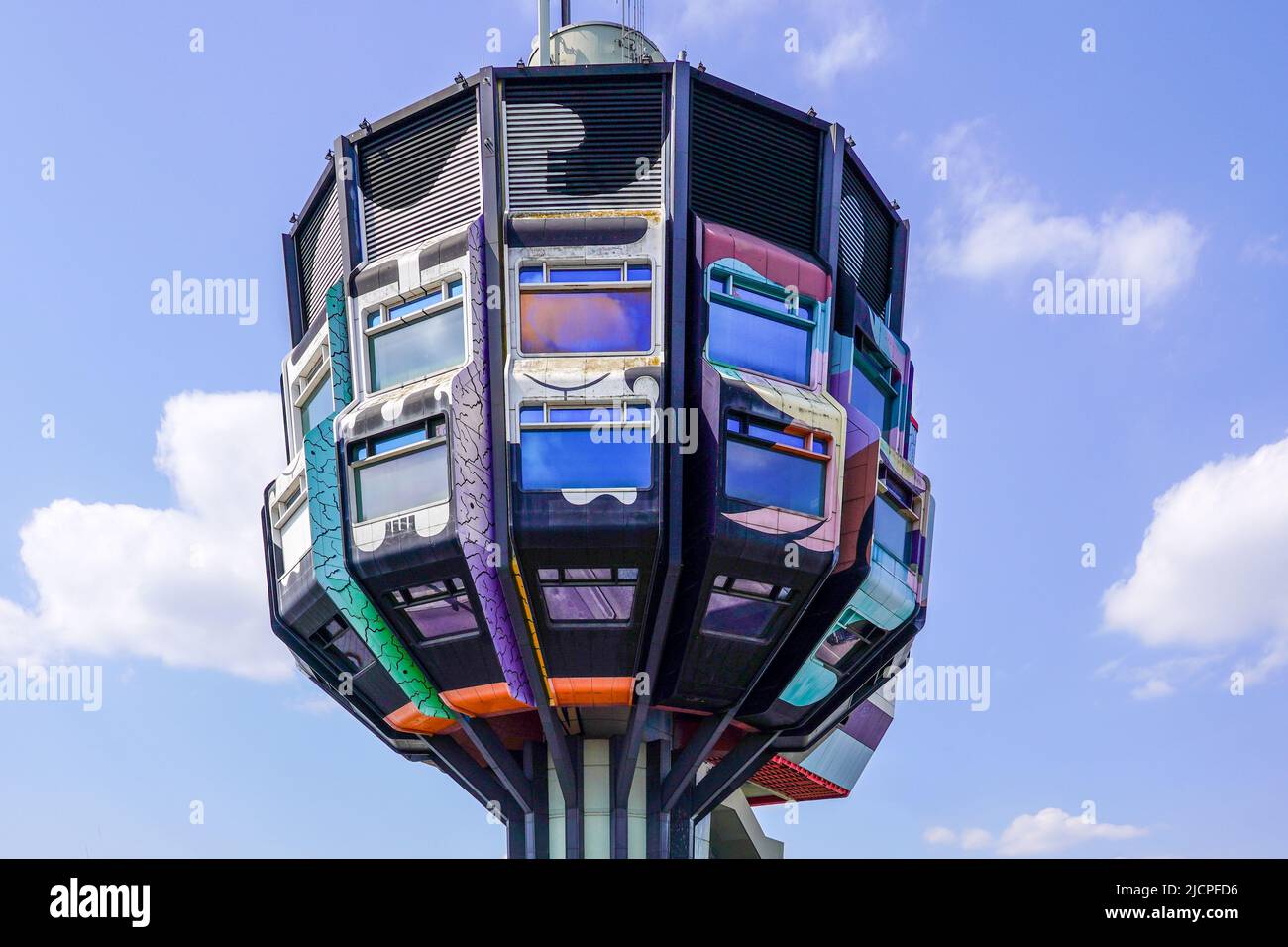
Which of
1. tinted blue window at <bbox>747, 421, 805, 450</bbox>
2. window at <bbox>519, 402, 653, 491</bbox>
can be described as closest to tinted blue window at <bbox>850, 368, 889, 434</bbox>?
tinted blue window at <bbox>747, 421, 805, 450</bbox>

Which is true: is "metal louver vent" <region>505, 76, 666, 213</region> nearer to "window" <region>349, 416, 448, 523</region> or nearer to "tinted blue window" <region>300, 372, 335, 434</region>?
"window" <region>349, 416, 448, 523</region>

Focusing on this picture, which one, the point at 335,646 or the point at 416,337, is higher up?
the point at 416,337

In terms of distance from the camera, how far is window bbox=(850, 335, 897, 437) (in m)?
43.2

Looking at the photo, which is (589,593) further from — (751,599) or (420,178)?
(420,178)

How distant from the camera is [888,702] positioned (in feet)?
211

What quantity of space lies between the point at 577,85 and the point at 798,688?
790 inches

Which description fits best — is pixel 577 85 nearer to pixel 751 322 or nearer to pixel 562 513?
pixel 751 322

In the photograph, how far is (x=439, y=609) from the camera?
39.3 meters

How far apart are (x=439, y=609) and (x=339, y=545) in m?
3.59

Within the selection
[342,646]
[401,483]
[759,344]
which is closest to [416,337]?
[401,483]

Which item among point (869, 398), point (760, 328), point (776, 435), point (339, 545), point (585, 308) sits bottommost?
point (339, 545)

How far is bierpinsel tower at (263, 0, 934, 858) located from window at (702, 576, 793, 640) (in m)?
0.10

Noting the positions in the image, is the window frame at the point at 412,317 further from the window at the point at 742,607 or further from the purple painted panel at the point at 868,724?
the purple painted panel at the point at 868,724

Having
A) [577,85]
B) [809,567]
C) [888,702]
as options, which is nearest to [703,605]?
[809,567]
